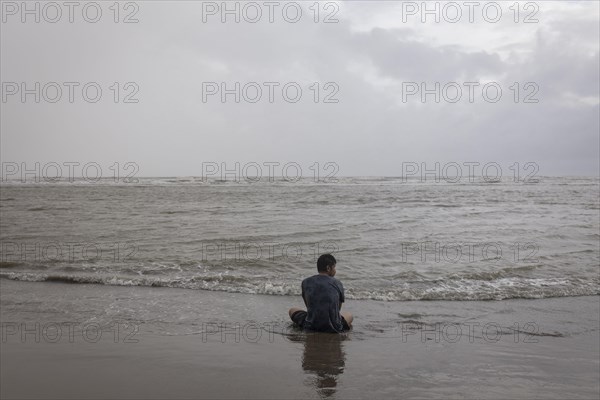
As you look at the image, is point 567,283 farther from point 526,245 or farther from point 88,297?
point 88,297

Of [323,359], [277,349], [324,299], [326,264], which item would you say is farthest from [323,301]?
[323,359]

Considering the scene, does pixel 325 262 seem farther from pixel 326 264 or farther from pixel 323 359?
pixel 323 359

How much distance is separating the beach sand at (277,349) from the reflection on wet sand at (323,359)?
0.06 ft

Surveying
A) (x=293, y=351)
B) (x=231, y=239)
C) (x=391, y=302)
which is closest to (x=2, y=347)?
(x=293, y=351)

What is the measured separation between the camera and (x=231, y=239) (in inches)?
508

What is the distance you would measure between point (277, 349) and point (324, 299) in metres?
0.93

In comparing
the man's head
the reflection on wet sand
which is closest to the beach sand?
the reflection on wet sand

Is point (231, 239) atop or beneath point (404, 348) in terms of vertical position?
atop

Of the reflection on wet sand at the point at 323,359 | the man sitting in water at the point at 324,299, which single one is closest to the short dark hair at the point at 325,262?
the man sitting in water at the point at 324,299

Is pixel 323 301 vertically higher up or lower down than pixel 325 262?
lower down

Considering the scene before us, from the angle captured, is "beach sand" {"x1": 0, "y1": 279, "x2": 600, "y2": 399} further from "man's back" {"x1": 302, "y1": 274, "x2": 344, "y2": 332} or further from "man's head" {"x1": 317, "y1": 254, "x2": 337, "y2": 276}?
"man's head" {"x1": 317, "y1": 254, "x2": 337, "y2": 276}

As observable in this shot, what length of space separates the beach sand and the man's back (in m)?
0.15

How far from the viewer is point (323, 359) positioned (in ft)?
15.7

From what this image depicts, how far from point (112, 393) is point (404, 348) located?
9.79 feet
